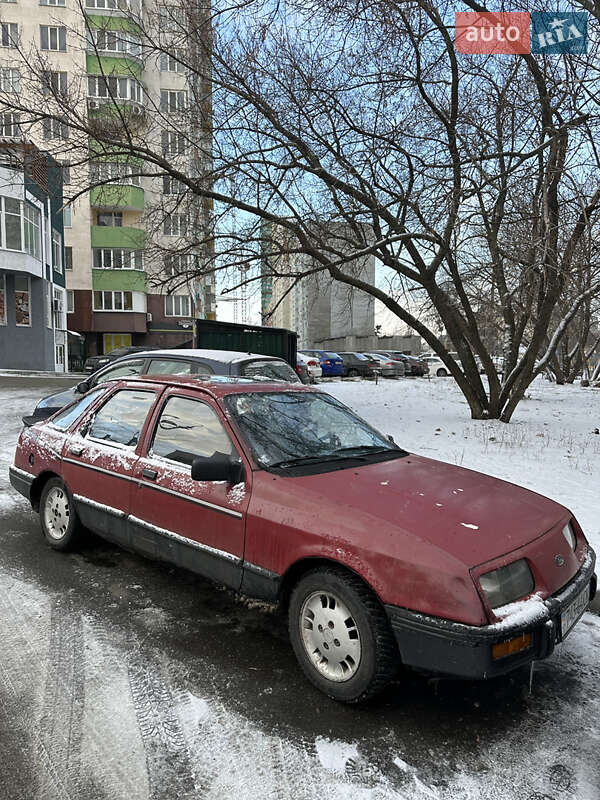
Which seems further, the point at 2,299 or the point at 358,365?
the point at 358,365

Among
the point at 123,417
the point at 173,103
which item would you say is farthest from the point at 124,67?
the point at 123,417

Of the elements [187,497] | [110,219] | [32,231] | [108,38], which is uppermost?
[110,219]

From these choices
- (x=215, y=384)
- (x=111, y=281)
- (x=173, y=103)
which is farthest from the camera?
(x=111, y=281)

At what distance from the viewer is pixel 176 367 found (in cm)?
716

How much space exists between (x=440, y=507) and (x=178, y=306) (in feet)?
141

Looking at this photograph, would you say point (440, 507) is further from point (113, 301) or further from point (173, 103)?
point (113, 301)

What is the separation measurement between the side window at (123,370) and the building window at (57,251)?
29.4 meters

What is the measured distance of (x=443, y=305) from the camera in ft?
41.0

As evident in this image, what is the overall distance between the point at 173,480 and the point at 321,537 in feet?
3.97

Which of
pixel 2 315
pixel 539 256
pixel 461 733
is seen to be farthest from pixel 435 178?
pixel 2 315

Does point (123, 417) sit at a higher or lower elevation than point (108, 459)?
higher

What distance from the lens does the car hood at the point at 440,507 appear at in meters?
2.68

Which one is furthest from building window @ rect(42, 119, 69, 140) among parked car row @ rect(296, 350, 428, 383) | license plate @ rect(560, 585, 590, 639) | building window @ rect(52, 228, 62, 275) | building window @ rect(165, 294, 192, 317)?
building window @ rect(165, 294, 192, 317)

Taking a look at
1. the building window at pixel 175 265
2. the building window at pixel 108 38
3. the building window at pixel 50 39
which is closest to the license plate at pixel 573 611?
the building window at pixel 175 265
